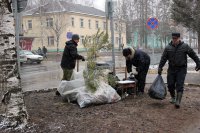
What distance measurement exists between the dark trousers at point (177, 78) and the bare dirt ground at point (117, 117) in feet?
1.38

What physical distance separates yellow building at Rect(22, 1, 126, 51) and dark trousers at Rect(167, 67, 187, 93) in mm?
34759

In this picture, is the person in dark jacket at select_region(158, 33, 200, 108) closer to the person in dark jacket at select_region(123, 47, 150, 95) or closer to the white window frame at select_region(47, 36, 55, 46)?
the person in dark jacket at select_region(123, 47, 150, 95)

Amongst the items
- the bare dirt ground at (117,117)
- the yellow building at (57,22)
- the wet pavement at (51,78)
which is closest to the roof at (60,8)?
the yellow building at (57,22)

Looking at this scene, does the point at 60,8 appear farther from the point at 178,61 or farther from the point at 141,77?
the point at 178,61

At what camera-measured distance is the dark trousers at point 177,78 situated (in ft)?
23.2

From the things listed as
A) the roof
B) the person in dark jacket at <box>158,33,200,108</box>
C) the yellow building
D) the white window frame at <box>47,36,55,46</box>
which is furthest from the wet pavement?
the white window frame at <box>47,36,55,46</box>

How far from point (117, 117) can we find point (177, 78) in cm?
190

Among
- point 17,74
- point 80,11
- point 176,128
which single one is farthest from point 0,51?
point 80,11

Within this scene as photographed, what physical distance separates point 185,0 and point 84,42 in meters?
19.2

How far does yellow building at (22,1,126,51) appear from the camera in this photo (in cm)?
4569

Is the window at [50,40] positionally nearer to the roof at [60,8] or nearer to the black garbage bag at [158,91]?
the roof at [60,8]

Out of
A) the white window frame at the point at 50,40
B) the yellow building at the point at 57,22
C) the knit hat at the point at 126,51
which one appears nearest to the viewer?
the knit hat at the point at 126,51

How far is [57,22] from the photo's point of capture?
42156mm

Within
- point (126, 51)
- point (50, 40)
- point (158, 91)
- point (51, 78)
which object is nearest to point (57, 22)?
point (50, 40)
